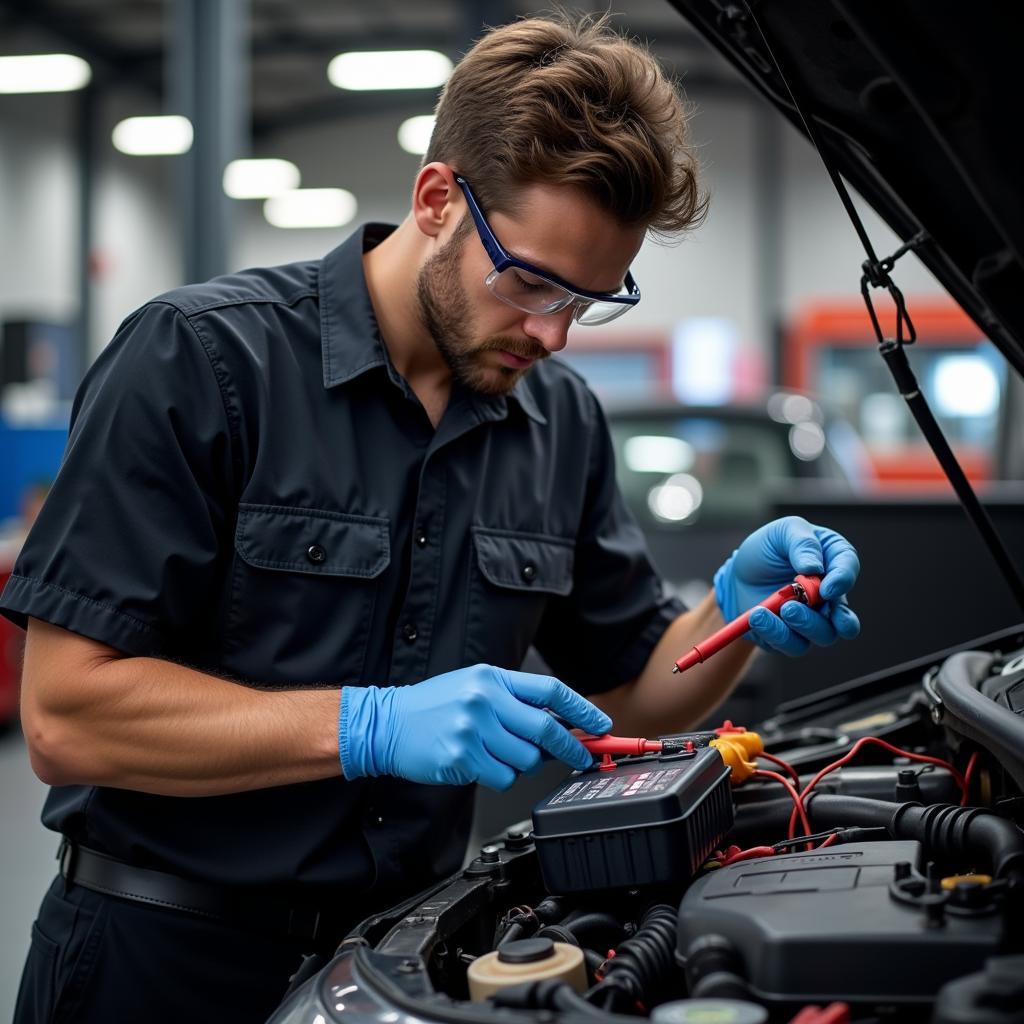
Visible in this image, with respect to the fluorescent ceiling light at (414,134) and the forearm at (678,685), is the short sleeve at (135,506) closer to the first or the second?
the forearm at (678,685)

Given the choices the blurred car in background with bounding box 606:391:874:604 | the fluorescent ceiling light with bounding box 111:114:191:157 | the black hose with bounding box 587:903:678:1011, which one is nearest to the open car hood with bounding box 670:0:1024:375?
the black hose with bounding box 587:903:678:1011

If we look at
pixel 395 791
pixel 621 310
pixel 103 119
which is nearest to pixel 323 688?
pixel 395 791

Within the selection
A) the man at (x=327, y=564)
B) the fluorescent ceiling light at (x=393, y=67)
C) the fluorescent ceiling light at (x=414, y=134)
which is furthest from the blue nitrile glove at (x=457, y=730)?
the fluorescent ceiling light at (x=414, y=134)

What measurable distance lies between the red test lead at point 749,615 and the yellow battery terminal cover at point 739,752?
0.10 m

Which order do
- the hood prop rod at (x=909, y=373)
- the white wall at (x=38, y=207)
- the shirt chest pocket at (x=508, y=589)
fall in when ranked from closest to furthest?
1. the hood prop rod at (x=909, y=373)
2. the shirt chest pocket at (x=508, y=589)
3. the white wall at (x=38, y=207)

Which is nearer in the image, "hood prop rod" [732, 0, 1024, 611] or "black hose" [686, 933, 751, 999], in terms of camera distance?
"black hose" [686, 933, 751, 999]

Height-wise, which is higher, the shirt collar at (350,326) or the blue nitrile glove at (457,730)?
the shirt collar at (350,326)

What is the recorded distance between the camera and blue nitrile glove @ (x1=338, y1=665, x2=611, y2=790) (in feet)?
3.90

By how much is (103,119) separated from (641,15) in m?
5.19

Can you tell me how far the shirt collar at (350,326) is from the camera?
4.69 ft

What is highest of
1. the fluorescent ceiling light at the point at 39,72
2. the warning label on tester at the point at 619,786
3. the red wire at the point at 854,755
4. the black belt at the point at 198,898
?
the fluorescent ceiling light at the point at 39,72

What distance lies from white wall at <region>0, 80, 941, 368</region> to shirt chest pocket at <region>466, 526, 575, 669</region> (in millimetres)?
9883

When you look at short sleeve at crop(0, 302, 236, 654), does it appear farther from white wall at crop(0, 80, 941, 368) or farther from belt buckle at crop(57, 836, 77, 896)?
white wall at crop(0, 80, 941, 368)

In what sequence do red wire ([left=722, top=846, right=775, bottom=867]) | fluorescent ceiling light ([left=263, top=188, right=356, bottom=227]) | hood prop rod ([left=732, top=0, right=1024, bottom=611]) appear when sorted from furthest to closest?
fluorescent ceiling light ([left=263, top=188, right=356, bottom=227]) < hood prop rod ([left=732, top=0, right=1024, bottom=611]) < red wire ([left=722, top=846, right=775, bottom=867])
